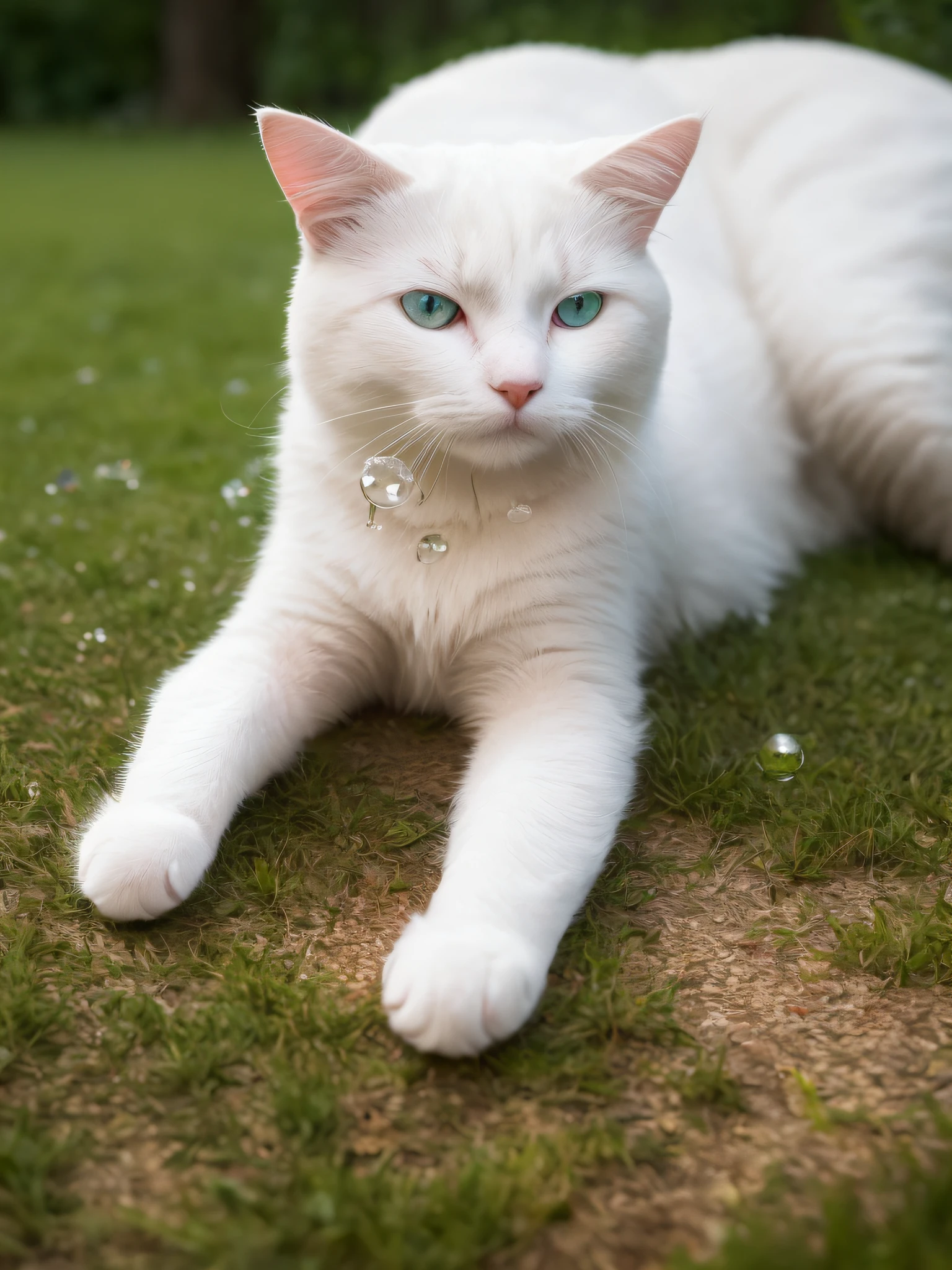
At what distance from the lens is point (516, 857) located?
56.4 inches

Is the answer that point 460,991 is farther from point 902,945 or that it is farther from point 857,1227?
point 902,945

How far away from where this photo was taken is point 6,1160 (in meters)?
1.14

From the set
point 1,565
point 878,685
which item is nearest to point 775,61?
point 878,685

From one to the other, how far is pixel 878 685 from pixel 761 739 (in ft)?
1.13

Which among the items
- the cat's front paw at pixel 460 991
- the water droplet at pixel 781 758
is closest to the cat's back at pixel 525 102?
the water droplet at pixel 781 758

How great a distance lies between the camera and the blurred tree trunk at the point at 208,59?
1452 cm

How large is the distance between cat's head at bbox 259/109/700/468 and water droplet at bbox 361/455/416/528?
25 mm

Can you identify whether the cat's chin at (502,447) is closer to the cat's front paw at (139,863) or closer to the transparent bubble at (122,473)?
the cat's front paw at (139,863)

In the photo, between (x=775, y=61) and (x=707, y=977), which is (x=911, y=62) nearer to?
(x=775, y=61)

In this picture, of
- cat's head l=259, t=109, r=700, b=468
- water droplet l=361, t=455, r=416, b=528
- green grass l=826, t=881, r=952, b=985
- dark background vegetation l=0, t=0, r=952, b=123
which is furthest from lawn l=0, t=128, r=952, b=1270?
dark background vegetation l=0, t=0, r=952, b=123

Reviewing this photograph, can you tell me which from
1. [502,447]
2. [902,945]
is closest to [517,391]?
[502,447]

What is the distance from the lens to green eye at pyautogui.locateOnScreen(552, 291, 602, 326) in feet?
5.43

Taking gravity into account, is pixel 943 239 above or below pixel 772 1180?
above

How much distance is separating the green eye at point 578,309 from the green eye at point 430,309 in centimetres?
16
